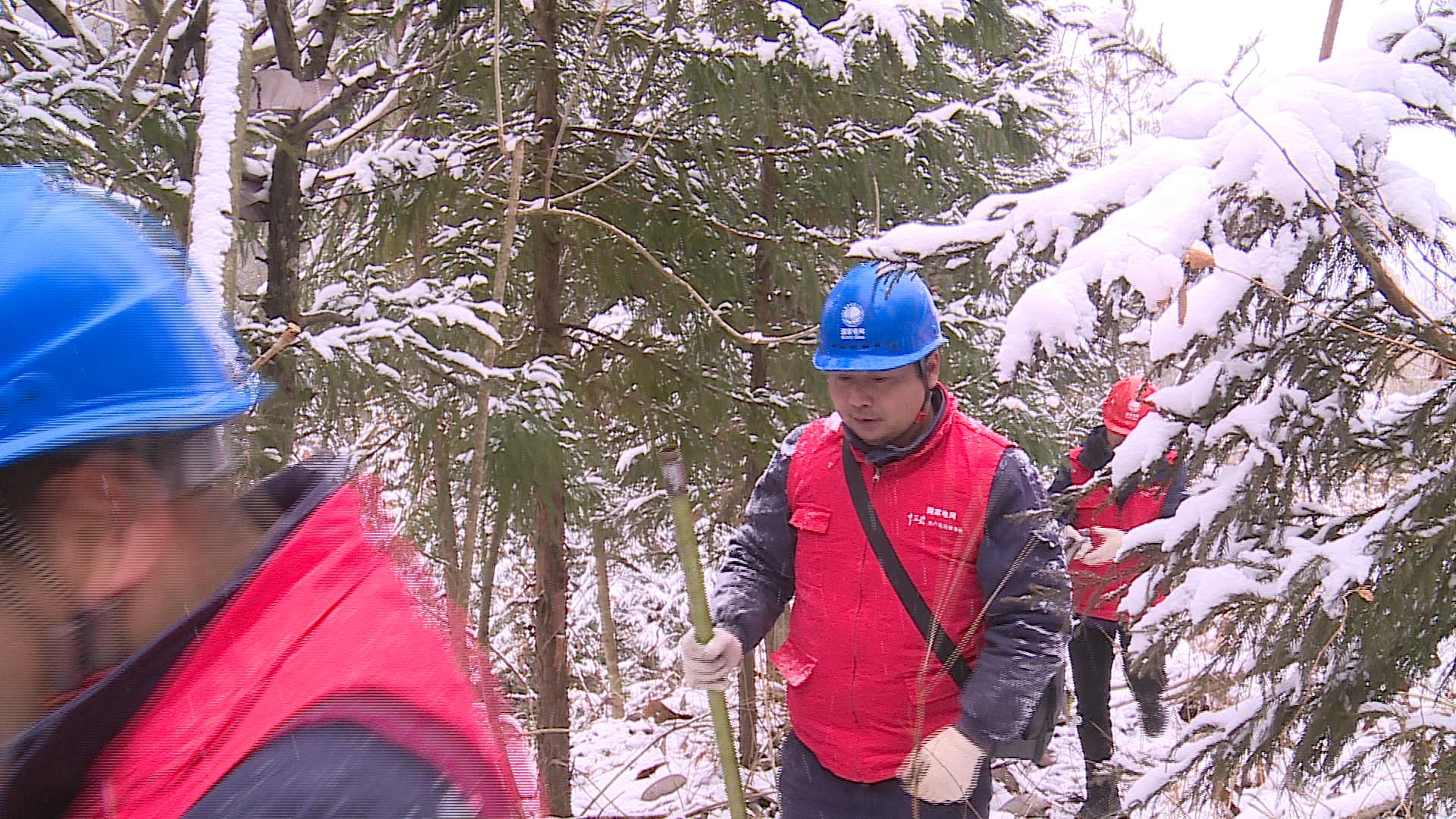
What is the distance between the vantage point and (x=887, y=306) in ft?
7.97

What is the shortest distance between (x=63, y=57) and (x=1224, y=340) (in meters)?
3.64

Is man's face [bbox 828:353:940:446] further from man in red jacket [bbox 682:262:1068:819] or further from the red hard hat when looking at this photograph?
the red hard hat

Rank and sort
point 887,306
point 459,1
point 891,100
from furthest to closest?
point 891,100, point 459,1, point 887,306

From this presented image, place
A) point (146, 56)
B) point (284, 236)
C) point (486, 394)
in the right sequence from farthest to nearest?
point (284, 236) → point (486, 394) → point (146, 56)

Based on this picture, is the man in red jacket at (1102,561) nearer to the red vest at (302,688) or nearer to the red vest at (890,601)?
the red vest at (890,601)

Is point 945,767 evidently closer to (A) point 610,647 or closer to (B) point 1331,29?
(B) point 1331,29

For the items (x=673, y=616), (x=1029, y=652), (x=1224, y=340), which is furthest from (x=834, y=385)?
(x=673, y=616)

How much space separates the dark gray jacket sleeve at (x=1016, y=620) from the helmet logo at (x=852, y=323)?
558 mm

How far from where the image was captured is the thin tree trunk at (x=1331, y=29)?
1604 mm

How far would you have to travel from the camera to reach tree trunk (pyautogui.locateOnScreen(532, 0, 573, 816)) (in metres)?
5.00

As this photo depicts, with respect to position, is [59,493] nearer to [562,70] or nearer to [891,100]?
[562,70]

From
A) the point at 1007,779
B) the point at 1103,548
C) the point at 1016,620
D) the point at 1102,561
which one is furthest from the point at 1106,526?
the point at 1016,620

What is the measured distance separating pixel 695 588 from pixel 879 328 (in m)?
0.84

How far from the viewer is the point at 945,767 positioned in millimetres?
2119
